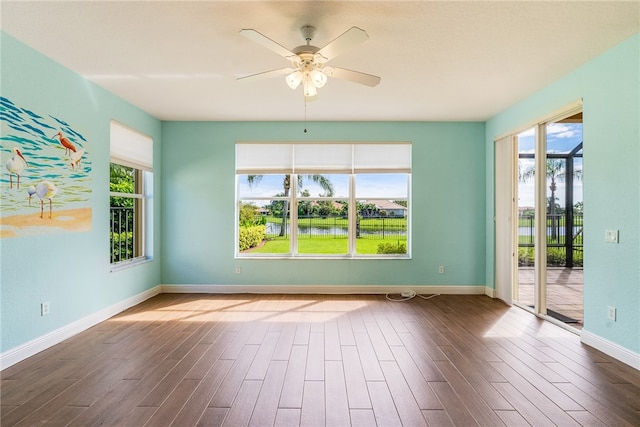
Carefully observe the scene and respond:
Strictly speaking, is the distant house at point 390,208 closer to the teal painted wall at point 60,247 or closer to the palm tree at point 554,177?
the palm tree at point 554,177

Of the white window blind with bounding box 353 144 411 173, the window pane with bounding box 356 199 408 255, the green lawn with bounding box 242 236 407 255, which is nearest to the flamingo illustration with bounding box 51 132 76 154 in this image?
the green lawn with bounding box 242 236 407 255

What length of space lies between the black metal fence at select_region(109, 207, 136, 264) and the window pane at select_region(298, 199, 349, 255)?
2.44m

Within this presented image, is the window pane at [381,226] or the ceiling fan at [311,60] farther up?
the ceiling fan at [311,60]

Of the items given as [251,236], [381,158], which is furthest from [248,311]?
[381,158]

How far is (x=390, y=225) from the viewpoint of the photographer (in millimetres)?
→ 5621

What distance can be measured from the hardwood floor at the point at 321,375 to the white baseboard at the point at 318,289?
45.8 inches

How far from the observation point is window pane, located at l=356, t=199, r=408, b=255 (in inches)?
221

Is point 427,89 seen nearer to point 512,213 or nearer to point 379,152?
point 379,152

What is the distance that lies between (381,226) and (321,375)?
10.6ft

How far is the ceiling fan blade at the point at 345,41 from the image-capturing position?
2184 mm

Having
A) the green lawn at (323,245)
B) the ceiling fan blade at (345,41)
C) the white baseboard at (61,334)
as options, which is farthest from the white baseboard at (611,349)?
the white baseboard at (61,334)

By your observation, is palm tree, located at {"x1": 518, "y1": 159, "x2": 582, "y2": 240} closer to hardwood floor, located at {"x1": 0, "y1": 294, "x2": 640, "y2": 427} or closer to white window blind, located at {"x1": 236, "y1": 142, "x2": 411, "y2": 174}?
hardwood floor, located at {"x1": 0, "y1": 294, "x2": 640, "y2": 427}

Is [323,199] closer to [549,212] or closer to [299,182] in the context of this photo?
[299,182]

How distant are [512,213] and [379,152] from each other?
209 cm
